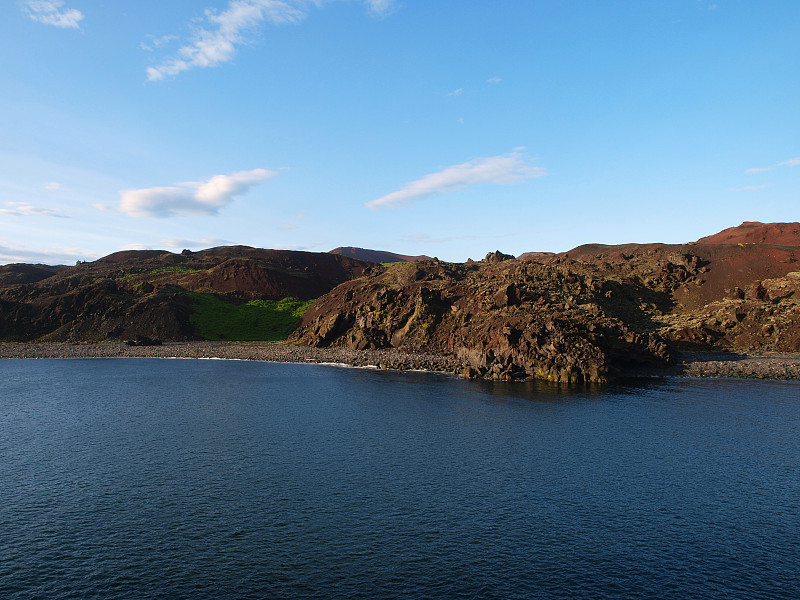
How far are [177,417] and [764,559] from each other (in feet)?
178

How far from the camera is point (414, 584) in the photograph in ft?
81.1

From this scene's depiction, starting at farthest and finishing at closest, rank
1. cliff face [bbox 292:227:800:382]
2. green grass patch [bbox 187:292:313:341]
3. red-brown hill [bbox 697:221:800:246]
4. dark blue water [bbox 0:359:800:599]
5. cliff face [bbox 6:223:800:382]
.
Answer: red-brown hill [bbox 697:221:800:246] < green grass patch [bbox 187:292:313:341] < cliff face [bbox 6:223:800:382] < cliff face [bbox 292:227:800:382] < dark blue water [bbox 0:359:800:599]

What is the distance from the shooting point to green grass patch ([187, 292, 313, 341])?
161 m

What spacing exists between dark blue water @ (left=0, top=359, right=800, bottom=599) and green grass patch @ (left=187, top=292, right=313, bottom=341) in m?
96.3

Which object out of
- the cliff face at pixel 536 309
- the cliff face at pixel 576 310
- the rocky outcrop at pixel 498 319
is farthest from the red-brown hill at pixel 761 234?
the rocky outcrop at pixel 498 319

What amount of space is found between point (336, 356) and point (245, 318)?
212 ft

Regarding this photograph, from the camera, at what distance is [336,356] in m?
120

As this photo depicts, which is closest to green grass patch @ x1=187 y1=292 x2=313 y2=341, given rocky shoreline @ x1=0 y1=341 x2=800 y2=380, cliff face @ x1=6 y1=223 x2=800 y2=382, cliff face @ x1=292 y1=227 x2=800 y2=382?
cliff face @ x1=6 y1=223 x2=800 y2=382

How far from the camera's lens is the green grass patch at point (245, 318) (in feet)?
529

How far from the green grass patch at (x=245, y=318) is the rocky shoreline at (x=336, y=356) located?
9.84 metres

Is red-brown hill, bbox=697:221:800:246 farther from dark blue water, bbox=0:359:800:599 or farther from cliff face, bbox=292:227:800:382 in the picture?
dark blue water, bbox=0:359:800:599

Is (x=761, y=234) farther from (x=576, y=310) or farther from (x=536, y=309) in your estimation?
(x=536, y=309)

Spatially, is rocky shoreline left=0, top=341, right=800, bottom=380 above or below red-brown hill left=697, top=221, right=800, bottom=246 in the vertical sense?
below

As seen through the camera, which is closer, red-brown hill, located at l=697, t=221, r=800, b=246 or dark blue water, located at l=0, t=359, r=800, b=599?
dark blue water, located at l=0, t=359, r=800, b=599
